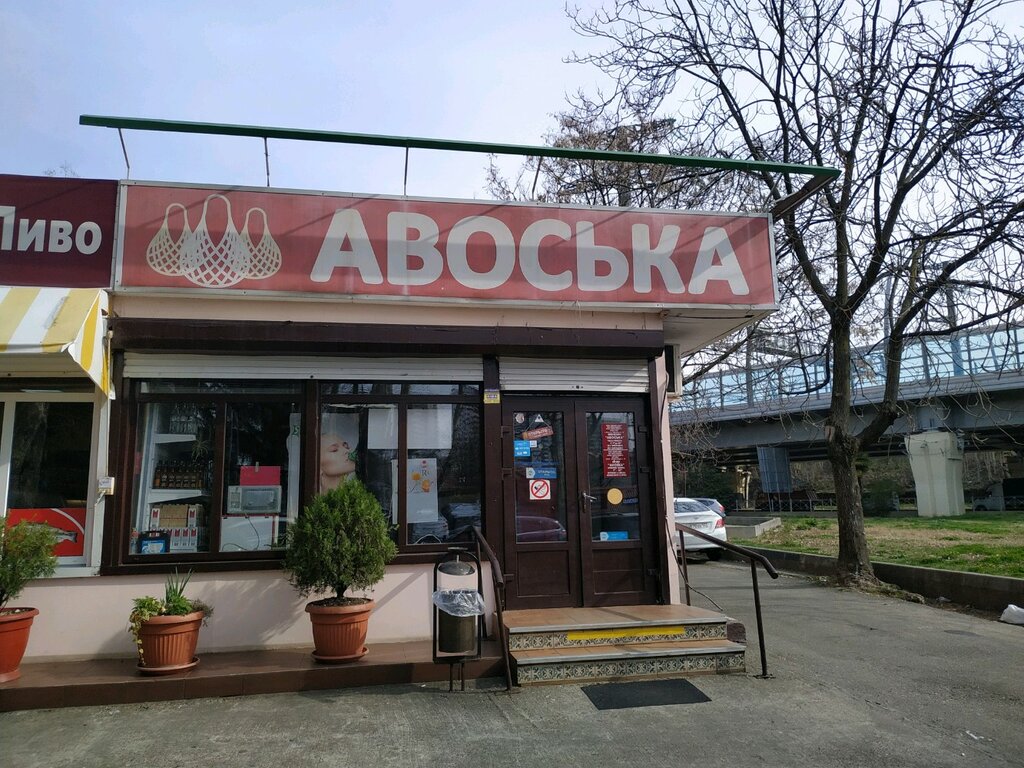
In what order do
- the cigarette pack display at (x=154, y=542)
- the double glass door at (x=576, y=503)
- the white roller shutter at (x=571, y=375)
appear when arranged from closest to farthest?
1. the cigarette pack display at (x=154, y=542)
2. the double glass door at (x=576, y=503)
3. the white roller shutter at (x=571, y=375)

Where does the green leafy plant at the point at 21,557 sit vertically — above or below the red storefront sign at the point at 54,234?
below

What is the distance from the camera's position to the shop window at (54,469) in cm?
681

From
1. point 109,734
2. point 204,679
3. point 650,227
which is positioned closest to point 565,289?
point 650,227

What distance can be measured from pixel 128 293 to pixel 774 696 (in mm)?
6735

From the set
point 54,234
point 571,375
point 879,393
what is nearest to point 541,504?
point 571,375

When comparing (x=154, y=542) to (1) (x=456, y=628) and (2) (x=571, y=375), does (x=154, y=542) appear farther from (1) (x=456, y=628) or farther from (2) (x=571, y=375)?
(2) (x=571, y=375)

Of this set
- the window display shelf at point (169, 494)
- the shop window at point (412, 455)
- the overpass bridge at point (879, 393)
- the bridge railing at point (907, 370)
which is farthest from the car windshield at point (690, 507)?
the window display shelf at point (169, 494)

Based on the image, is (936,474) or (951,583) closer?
(951,583)

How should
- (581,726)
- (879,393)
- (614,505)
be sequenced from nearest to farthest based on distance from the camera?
(581,726), (614,505), (879,393)

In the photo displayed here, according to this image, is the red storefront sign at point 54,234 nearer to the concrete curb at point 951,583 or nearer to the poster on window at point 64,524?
the poster on window at point 64,524

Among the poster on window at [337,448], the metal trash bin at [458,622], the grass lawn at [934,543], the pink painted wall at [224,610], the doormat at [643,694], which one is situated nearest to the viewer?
the doormat at [643,694]

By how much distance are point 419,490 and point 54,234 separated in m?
4.24

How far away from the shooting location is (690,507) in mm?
17109

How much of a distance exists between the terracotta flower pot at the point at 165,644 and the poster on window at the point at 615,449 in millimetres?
4248
